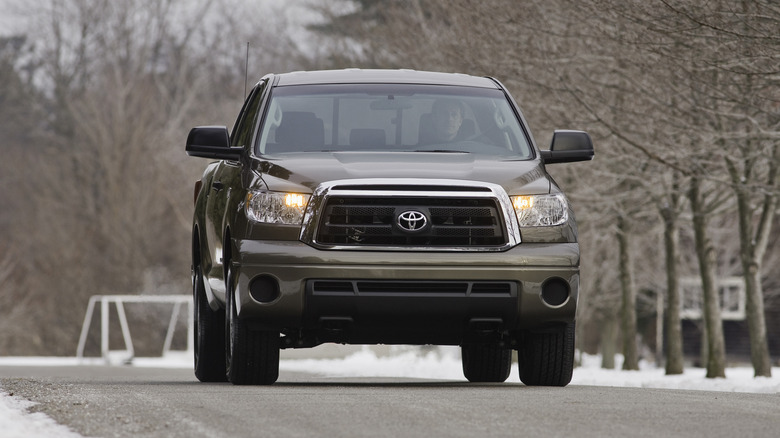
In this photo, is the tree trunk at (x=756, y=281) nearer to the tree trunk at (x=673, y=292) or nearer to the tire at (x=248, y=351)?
the tree trunk at (x=673, y=292)

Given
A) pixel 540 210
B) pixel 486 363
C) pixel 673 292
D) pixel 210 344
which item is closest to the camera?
pixel 540 210

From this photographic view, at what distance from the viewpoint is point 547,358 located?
1109 centimetres

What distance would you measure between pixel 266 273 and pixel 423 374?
32.1 feet

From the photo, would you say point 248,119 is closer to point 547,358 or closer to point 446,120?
point 446,120

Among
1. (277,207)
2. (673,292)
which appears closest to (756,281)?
(673,292)

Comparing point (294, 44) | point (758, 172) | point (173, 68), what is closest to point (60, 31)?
point (173, 68)

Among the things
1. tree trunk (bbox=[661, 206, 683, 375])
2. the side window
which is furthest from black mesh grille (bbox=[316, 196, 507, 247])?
tree trunk (bbox=[661, 206, 683, 375])

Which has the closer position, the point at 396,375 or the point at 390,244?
the point at 390,244

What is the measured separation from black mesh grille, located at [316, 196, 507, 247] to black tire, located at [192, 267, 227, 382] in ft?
8.02

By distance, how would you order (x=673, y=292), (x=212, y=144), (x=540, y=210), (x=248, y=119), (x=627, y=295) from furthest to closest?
(x=627, y=295)
(x=673, y=292)
(x=248, y=119)
(x=212, y=144)
(x=540, y=210)

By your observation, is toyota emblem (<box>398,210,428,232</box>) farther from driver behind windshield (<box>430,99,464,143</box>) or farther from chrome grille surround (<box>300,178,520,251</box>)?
driver behind windshield (<box>430,99,464,143</box>)

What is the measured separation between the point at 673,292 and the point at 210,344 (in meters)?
17.9

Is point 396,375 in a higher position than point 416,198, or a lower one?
lower

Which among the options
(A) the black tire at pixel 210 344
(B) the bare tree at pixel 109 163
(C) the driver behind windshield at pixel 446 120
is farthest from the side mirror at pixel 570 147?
(B) the bare tree at pixel 109 163
